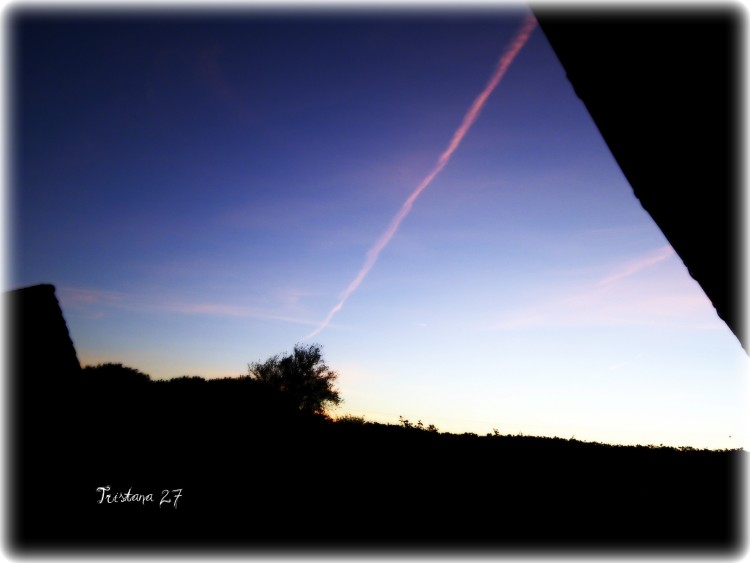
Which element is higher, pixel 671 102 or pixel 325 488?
pixel 671 102

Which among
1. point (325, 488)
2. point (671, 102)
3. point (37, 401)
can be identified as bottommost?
point (325, 488)

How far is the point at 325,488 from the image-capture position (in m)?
8.02

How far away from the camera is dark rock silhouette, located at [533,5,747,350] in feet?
3.94

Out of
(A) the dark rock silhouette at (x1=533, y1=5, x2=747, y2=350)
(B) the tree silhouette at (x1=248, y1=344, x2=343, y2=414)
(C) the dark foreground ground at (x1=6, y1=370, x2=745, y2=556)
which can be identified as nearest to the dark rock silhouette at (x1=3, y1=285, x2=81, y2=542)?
(C) the dark foreground ground at (x1=6, y1=370, x2=745, y2=556)

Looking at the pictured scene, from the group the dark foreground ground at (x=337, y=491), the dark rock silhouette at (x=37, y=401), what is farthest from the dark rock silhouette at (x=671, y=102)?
the dark rock silhouette at (x=37, y=401)

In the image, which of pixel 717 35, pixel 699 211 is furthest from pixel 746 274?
pixel 717 35

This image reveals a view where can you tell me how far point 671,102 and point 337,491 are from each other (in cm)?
922

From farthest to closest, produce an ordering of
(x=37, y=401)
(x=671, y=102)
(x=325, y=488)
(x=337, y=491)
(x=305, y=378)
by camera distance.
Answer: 1. (x=305, y=378)
2. (x=37, y=401)
3. (x=325, y=488)
4. (x=337, y=491)
5. (x=671, y=102)

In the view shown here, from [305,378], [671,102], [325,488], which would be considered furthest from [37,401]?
[305,378]

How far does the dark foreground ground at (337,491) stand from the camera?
635cm

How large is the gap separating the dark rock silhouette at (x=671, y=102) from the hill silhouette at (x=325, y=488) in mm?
7049

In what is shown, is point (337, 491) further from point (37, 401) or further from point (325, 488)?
point (37, 401)

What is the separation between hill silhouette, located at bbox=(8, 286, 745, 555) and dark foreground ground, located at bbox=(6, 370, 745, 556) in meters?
0.04

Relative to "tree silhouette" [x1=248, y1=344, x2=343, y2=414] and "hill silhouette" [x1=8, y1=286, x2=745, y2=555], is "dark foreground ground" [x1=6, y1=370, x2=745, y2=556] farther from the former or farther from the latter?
"tree silhouette" [x1=248, y1=344, x2=343, y2=414]
